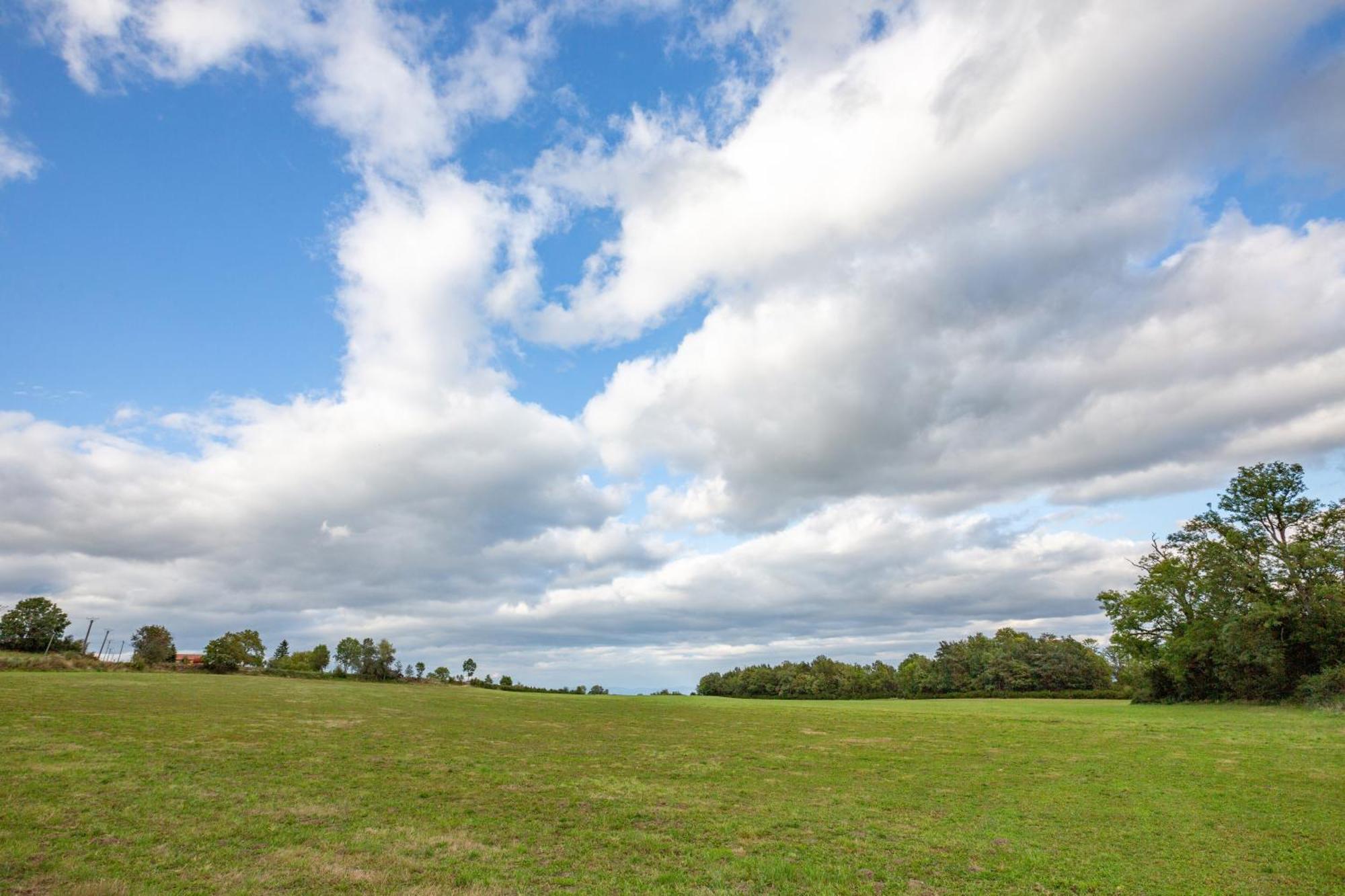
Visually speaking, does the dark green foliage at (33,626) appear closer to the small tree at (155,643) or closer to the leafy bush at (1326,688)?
the small tree at (155,643)

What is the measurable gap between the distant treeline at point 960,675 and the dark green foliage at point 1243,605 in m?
37.6

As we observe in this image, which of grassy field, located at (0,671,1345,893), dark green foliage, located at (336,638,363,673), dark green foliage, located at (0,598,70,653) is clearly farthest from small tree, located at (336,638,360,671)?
grassy field, located at (0,671,1345,893)

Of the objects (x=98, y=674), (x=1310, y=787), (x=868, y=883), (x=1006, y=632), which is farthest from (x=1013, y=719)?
(x=1006, y=632)

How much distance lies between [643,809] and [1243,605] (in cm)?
5994

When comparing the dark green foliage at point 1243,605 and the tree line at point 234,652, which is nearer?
the dark green foliage at point 1243,605

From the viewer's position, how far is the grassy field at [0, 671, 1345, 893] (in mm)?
12258

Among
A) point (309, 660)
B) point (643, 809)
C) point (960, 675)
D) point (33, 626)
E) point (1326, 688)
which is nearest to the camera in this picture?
point (643, 809)

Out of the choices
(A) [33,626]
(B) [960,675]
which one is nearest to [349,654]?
(A) [33,626]

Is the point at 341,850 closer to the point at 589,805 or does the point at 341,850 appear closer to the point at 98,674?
the point at 589,805

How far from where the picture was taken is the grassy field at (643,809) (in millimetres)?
12258

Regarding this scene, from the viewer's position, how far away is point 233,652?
12550cm

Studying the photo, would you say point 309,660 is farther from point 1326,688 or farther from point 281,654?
point 1326,688

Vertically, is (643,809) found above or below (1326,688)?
below

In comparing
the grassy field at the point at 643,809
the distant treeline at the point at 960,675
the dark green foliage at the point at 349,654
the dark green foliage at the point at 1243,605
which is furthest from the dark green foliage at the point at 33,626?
the dark green foliage at the point at 1243,605
